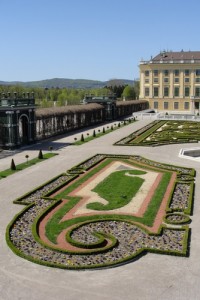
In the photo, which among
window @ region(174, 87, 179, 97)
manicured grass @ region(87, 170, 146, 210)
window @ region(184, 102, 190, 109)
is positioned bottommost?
manicured grass @ region(87, 170, 146, 210)

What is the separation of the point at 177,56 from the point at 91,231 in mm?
102306

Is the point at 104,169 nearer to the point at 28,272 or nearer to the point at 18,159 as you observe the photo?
the point at 18,159

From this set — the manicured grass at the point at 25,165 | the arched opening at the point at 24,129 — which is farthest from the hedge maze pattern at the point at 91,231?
the arched opening at the point at 24,129

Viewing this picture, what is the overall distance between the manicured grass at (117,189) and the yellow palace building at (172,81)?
8226cm

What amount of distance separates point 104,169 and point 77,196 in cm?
855

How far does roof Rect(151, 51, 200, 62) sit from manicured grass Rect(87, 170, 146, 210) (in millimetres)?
85992

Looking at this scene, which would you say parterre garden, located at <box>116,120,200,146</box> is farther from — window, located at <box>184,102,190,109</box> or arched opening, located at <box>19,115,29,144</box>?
window, located at <box>184,102,190,109</box>

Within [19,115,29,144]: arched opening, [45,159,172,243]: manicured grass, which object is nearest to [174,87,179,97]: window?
[19,115,29,144]: arched opening

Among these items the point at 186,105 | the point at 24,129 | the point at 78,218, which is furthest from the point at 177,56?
the point at 78,218

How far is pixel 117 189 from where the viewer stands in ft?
87.0

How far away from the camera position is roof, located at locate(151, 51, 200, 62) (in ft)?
361

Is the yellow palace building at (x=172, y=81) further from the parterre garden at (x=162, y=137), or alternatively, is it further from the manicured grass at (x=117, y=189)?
the manicured grass at (x=117, y=189)

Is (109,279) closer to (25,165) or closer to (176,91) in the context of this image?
(25,165)

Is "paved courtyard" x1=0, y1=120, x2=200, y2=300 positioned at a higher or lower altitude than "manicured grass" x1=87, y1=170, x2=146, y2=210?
lower
